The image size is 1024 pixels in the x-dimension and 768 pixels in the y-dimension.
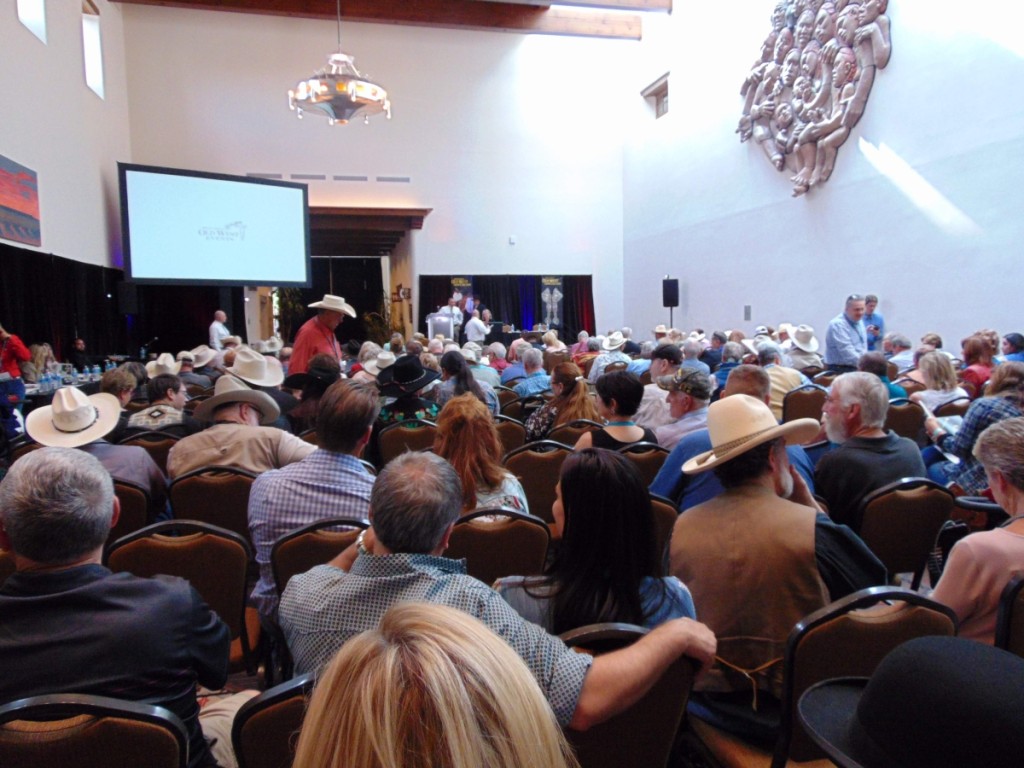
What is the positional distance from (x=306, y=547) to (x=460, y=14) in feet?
53.6

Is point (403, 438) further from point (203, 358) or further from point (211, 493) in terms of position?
point (203, 358)

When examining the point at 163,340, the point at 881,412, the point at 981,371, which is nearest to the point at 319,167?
the point at 163,340

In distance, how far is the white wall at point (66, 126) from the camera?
29.5 ft

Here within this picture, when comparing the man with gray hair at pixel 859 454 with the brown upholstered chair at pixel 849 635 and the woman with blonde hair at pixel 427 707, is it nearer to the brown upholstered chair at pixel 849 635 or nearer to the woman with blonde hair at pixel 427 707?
the brown upholstered chair at pixel 849 635

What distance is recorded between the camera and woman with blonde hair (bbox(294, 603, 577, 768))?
2.04 feet

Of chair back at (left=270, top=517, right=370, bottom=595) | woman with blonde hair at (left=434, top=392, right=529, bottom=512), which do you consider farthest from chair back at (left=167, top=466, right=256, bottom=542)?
woman with blonde hair at (left=434, top=392, right=529, bottom=512)

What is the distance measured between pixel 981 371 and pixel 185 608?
5594mm

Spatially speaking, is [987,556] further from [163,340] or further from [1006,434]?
[163,340]

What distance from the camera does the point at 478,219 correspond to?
17062 mm

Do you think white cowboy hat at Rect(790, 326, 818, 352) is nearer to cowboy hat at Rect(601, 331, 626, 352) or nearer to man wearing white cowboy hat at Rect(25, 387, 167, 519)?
cowboy hat at Rect(601, 331, 626, 352)

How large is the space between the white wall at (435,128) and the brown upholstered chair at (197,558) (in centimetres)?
1480

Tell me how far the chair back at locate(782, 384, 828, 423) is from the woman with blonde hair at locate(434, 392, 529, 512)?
3011 mm

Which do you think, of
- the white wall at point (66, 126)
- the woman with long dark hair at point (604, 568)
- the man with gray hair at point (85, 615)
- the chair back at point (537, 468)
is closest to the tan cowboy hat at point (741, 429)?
the woman with long dark hair at point (604, 568)

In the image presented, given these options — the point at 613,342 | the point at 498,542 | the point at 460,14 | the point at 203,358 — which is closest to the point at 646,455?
the point at 498,542
